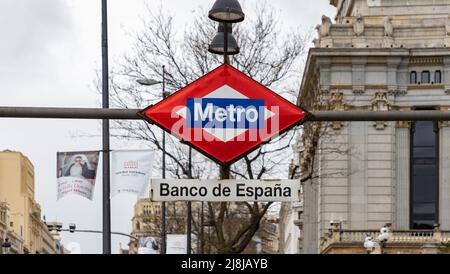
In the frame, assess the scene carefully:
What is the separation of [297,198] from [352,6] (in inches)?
3459

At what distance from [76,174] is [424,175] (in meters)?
68.1

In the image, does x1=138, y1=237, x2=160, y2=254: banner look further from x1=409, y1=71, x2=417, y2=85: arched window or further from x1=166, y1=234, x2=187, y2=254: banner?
x1=409, y1=71, x2=417, y2=85: arched window

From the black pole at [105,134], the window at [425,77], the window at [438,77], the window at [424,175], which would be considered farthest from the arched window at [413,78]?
the black pole at [105,134]

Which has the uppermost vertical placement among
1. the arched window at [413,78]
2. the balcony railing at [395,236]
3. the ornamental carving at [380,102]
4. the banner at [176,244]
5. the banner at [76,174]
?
the arched window at [413,78]

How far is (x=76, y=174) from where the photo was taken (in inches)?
981

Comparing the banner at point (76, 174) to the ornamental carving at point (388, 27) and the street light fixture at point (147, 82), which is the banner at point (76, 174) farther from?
the ornamental carving at point (388, 27)

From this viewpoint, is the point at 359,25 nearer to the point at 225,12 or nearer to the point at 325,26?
the point at 325,26

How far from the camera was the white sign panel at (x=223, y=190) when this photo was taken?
30.9ft

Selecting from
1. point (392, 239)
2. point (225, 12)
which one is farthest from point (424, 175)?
point (225, 12)

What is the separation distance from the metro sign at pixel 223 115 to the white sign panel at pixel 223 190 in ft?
2.07

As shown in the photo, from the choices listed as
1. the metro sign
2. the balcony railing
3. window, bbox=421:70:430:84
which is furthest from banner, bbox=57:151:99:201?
window, bbox=421:70:430:84
